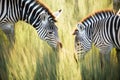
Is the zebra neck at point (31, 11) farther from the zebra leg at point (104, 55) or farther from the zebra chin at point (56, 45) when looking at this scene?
the zebra leg at point (104, 55)

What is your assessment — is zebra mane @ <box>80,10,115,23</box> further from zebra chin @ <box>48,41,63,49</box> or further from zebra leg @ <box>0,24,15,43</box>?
zebra leg @ <box>0,24,15,43</box>

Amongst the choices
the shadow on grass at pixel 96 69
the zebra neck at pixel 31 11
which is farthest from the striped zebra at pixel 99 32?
the zebra neck at pixel 31 11

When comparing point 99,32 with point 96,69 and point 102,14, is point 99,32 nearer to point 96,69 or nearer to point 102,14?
point 102,14

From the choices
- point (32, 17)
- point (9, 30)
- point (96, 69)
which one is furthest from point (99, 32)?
point (9, 30)

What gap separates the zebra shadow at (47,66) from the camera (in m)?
3.28

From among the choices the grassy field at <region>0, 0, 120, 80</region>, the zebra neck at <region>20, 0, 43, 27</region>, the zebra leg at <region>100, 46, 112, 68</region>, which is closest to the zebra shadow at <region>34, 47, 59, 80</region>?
the grassy field at <region>0, 0, 120, 80</region>

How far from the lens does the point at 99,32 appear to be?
12.8ft

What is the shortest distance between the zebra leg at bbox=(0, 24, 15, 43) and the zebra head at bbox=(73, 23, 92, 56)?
83 cm

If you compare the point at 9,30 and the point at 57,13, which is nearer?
the point at 9,30

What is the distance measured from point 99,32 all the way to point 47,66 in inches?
32.9

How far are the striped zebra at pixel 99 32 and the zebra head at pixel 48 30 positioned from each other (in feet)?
1.12

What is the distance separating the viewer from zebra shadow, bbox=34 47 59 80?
10.8 feet

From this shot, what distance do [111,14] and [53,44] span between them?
3.08ft

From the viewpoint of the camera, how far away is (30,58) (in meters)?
3.18
